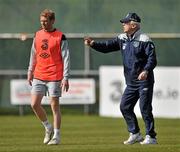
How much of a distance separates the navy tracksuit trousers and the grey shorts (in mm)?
1108

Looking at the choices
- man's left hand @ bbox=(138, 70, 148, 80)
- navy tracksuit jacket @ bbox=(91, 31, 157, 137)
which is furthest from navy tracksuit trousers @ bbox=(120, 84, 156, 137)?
man's left hand @ bbox=(138, 70, 148, 80)

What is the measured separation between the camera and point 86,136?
53.1ft

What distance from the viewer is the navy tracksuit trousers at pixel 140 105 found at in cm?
1360

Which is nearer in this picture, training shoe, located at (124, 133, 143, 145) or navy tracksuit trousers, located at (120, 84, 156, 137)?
navy tracksuit trousers, located at (120, 84, 156, 137)

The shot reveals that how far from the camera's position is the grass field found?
12.8 meters

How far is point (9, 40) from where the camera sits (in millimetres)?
26797

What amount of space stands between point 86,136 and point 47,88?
265 centimetres

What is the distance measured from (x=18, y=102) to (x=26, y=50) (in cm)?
219

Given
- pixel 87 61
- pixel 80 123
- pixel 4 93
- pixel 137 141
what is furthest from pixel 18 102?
pixel 137 141

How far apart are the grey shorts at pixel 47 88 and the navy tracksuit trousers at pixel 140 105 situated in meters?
1.11

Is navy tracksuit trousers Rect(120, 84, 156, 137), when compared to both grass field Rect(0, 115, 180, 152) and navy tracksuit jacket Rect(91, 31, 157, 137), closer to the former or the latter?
navy tracksuit jacket Rect(91, 31, 157, 137)

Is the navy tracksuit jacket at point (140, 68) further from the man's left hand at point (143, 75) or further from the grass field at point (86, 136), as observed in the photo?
the grass field at point (86, 136)

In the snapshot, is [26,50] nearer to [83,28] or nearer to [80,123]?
[83,28]

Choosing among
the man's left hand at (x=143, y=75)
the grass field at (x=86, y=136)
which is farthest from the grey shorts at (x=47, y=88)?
the man's left hand at (x=143, y=75)
